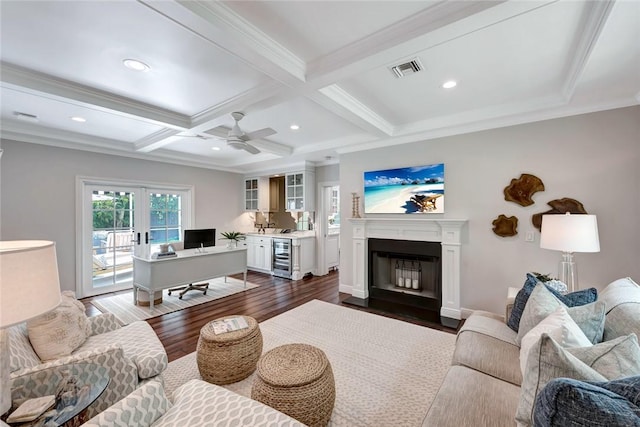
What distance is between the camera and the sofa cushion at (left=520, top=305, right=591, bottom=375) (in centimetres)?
120

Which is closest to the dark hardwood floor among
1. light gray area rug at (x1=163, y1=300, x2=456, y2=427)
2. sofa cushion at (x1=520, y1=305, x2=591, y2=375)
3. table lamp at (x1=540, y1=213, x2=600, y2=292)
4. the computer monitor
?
light gray area rug at (x1=163, y1=300, x2=456, y2=427)

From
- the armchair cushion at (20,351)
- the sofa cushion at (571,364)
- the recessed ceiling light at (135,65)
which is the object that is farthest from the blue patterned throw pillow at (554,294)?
the recessed ceiling light at (135,65)

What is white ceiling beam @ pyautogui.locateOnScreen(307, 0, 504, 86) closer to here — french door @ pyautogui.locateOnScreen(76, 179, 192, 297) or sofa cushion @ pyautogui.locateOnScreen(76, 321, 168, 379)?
sofa cushion @ pyautogui.locateOnScreen(76, 321, 168, 379)

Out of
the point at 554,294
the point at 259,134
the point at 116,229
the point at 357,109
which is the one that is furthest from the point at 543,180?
the point at 116,229

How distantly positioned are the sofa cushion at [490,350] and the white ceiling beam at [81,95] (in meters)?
3.79

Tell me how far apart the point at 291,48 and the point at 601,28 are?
6.62 ft

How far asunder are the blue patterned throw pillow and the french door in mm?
5582

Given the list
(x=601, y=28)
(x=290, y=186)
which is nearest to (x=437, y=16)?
(x=601, y=28)

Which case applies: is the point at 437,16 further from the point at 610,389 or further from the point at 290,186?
the point at 290,186

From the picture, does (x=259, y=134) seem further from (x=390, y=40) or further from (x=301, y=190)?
(x=301, y=190)

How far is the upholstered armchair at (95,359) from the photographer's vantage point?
1.30 meters

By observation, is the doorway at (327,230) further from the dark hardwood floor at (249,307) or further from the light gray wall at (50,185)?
the light gray wall at (50,185)

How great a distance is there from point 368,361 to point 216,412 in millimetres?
1689

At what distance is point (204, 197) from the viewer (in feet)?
20.1
